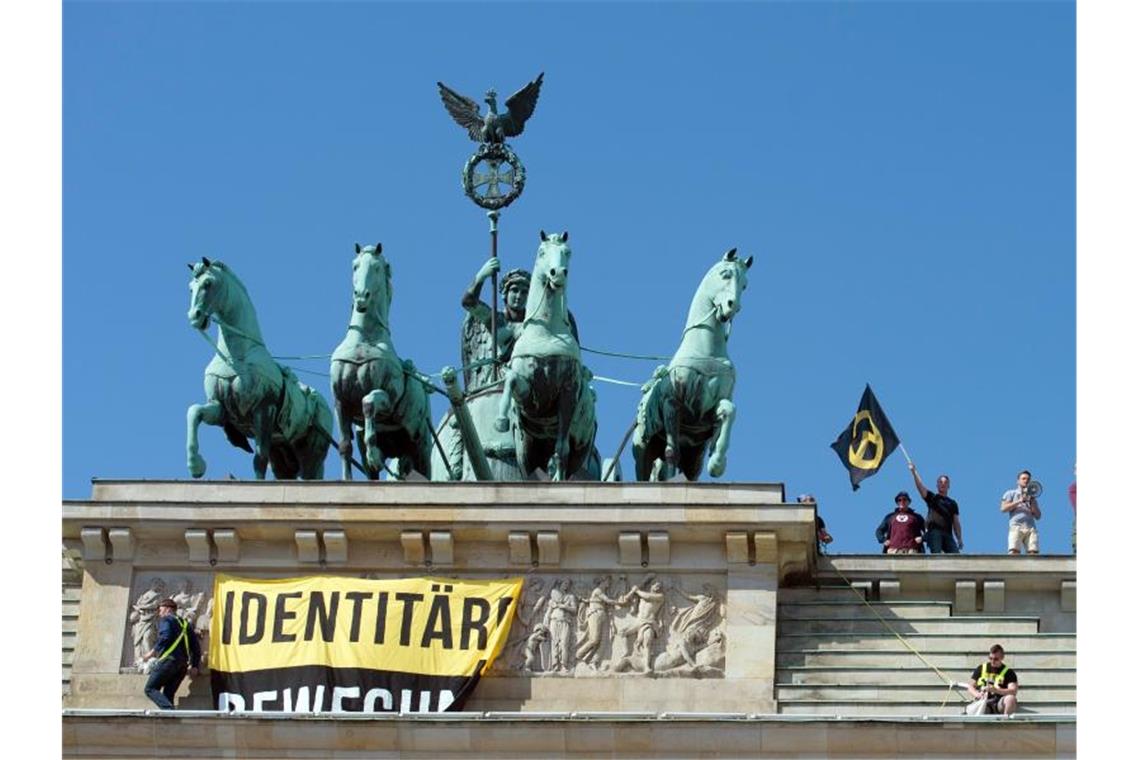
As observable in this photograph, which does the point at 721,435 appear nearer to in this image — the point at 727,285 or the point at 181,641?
the point at 727,285

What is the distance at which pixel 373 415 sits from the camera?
119 ft

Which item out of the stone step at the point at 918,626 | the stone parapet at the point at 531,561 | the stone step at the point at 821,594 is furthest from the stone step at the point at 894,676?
the stone step at the point at 821,594

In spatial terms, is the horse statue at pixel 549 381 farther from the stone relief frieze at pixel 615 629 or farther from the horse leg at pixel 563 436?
the stone relief frieze at pixel 615 629

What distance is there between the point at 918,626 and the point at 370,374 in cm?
644

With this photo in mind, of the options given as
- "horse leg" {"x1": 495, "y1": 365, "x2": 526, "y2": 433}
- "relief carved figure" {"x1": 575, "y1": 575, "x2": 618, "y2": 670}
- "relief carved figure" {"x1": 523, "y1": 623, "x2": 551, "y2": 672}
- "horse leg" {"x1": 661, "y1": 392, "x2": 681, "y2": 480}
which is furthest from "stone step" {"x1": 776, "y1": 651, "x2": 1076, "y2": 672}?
"horse leg" {"x1": 495, "y1": 365, "x2": 526, "y2": 433}

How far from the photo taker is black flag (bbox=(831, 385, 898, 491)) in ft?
126

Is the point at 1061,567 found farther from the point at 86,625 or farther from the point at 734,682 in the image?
the point at 86,625

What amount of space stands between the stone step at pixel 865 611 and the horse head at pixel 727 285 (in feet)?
10.3

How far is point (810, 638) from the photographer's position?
1341 inches

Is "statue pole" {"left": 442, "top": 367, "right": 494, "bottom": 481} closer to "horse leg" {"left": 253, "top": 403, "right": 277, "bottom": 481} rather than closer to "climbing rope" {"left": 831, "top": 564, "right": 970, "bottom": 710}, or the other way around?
"horse leg" {"left": 253, "top": 403, "right": 277, "bottom": 481}

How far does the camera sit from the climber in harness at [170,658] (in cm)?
3344

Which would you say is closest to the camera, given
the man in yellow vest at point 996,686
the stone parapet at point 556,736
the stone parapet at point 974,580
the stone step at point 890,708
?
the stone parapet at point 556,736
